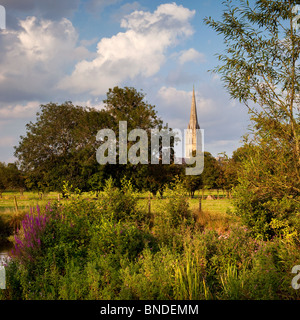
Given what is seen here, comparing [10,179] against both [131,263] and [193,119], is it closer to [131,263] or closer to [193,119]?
[131,263]

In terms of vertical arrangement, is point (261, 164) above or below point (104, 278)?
above

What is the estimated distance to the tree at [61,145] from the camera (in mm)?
24156

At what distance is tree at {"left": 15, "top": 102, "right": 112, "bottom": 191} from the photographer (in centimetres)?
2416

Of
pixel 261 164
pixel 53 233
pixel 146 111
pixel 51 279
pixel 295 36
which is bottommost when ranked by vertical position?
pixel 51 279

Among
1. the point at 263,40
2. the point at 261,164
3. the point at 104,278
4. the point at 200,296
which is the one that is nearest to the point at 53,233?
the point at 104,278

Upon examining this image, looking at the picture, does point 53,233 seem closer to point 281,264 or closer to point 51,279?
point 51,279

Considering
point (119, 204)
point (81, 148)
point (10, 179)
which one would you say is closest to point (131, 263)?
point (119, 204)

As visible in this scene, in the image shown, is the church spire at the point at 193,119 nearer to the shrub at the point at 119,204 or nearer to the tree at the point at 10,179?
the tree at the point at 10,179

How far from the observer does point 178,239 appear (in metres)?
7.75

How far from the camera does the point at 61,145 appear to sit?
26219 millimetres

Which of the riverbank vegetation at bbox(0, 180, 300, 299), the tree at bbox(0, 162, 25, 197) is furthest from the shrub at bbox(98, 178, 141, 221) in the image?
the tree at bbox(0, 162, 25, 197)

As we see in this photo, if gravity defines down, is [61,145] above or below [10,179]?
above

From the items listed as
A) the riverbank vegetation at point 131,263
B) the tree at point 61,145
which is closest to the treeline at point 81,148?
the tree at point 61,145
